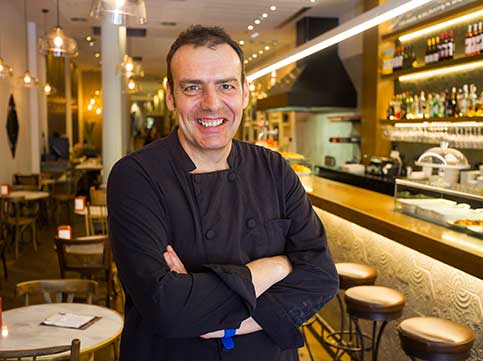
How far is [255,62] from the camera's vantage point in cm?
1590

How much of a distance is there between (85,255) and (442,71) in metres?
4.74

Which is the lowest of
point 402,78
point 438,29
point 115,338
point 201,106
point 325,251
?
point 115,338

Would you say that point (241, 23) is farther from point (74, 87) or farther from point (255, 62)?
point (74, 87)

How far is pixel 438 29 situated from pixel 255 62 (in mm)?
9157

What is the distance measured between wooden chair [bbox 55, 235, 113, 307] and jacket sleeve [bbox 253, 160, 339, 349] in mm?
3309

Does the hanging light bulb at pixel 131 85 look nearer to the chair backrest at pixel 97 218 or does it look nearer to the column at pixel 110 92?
the column at pixel 110 92

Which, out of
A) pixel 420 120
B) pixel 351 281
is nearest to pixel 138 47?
pixel 420 120

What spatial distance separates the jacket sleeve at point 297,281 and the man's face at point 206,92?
26cm

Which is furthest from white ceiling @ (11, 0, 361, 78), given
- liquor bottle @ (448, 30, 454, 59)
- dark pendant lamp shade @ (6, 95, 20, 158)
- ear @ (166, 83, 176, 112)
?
ear @ (166, 83, 176, 112)

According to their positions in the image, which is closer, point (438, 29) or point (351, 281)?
point (351, 281)

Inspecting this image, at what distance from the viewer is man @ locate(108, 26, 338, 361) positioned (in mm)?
1406

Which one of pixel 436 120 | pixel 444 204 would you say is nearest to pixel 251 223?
pixel 444 204

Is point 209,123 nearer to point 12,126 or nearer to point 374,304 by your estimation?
point 374,304

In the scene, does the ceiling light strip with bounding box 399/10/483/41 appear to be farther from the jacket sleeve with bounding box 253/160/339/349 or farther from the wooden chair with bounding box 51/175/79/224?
the wooden chair with bounding box 51/175/79/224
